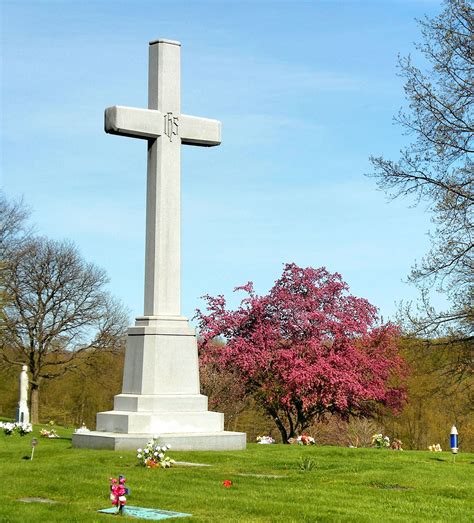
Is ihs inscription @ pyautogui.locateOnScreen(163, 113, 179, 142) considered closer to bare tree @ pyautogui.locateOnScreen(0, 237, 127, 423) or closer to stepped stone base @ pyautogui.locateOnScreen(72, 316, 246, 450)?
stepped stone base @ pyautogui.locateOnScreen(72, 316, 246, 450)

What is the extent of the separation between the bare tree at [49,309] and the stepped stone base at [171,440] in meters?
23.5

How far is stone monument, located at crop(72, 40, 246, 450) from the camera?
15414mm

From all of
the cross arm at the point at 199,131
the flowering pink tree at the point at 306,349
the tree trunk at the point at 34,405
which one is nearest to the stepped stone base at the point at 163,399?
the cross arm at the point at 199,131

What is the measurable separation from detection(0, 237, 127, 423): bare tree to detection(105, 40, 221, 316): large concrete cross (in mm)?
22258

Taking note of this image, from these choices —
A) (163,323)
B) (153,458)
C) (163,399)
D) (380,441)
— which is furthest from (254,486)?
(380,441)

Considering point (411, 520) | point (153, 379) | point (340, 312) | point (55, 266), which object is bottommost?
point (411, 520)

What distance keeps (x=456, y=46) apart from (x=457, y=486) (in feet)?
37.6

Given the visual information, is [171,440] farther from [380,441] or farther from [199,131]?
[199,131]

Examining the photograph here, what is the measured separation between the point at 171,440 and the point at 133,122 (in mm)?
5958

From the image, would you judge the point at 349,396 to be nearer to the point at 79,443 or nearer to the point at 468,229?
the point at 468,229

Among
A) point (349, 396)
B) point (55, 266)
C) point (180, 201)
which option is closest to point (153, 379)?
point (180, 201)

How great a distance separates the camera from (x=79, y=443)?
15578 mm

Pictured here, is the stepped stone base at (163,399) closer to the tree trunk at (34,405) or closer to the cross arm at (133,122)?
the cross arm at (133,122)

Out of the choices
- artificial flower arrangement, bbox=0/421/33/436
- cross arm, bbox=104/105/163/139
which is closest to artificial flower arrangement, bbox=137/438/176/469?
cross arm, bbox=104/105/163/139
